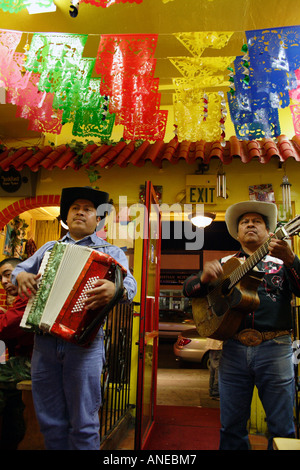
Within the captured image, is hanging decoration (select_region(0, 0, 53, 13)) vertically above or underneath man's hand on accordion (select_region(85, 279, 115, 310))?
above

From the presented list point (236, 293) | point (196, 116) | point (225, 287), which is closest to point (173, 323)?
point (196, 116)

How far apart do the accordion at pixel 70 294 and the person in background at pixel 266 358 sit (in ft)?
2.79

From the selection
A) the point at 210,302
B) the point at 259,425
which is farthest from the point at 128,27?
the point at 259,425

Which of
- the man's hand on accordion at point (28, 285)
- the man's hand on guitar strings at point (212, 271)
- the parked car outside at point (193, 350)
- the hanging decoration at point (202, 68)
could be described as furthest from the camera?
the parked car outside at point (193, 350)

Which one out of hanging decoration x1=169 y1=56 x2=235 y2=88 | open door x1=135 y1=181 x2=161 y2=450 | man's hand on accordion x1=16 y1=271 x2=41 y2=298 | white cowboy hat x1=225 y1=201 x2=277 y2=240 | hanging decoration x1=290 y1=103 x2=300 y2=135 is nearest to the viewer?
man's hand on accordion x1=16 y1=271 x2=41 y2=298

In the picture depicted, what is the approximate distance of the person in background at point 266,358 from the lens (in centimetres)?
223

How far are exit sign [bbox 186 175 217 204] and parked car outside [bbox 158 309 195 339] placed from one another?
608 cm

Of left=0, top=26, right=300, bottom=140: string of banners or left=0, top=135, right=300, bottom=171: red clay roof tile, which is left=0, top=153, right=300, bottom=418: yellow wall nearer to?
left=0, top=135, right=300, bottom=171: red clay roof tile

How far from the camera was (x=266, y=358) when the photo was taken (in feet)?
7.58

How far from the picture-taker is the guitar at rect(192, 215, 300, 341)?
232cm

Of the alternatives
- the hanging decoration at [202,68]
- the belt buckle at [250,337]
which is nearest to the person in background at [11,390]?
the belt buckle at [250,337]

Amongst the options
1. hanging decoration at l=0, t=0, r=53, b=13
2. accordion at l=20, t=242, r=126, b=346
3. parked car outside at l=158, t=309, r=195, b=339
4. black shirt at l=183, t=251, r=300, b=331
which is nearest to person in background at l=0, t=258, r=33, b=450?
accordion at l=20, t=242, r=126, b=346

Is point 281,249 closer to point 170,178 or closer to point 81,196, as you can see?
point 81,196

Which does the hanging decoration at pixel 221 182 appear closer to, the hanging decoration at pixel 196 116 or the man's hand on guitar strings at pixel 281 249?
the hanging decoration at pixel 196 116
